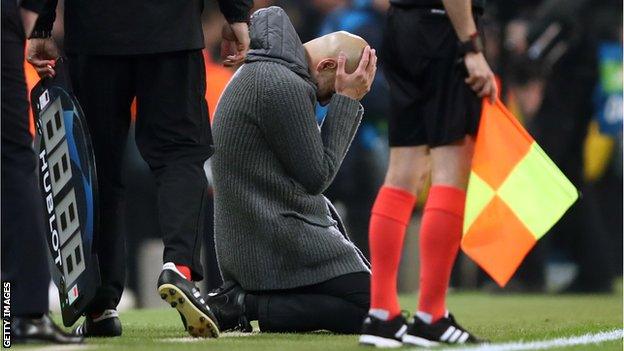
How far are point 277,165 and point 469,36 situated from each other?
3.85 feet

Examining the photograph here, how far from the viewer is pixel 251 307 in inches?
248

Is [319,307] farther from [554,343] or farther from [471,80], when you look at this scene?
[471,80]

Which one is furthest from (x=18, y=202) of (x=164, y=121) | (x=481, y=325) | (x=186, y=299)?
(x=481, y=325)

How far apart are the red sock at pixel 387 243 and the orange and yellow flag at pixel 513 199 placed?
238mm

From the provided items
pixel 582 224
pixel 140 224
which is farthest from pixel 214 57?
pixel 582 224

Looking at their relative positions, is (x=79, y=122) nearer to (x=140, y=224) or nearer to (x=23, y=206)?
(x=23, y=206)

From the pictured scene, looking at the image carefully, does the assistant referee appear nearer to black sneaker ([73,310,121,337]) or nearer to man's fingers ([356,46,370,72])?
man's fingers ([356,46,370,72])

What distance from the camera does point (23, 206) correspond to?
5227mm

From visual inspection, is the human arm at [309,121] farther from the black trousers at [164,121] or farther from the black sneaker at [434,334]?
the black sneaker at [434,334]

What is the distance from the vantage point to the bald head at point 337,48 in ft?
20.1

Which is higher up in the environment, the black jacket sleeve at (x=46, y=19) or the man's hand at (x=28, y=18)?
the man's hand at (x=28, y=18)

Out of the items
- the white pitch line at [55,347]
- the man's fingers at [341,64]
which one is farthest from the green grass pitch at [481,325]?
the man's fingers at [341,64]

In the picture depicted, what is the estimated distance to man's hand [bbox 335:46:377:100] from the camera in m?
6.02

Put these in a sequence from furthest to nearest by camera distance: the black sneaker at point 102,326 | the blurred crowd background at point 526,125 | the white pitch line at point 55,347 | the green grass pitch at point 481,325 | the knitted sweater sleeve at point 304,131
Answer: the blurred crowd background at point 526,125, the black sneaker at point 102,326, the knitted sweater sleeve at point 304,131, the green grass pitch at point 481,325, the white pitch line at point 55,347
